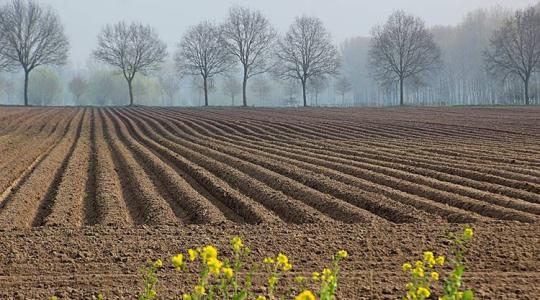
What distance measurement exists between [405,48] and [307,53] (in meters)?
11.3

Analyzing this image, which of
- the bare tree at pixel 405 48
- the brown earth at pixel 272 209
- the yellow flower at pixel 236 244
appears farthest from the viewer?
the bare tree at pixel 405 48

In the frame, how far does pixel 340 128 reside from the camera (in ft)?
96.0

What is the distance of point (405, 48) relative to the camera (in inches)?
2601

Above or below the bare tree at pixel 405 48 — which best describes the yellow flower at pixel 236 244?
below

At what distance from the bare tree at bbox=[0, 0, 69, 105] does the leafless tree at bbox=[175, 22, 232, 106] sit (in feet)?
44.9

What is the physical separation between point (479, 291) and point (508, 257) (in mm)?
1458

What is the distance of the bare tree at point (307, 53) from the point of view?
217 feet

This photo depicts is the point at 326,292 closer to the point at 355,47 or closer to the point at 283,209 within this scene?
the point at 283,209

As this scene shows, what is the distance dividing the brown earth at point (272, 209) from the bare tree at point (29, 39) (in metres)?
46.1

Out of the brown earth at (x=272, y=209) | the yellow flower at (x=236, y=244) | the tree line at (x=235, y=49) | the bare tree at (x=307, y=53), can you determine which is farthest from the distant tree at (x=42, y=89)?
the yellow flower at (x=236, y=244)

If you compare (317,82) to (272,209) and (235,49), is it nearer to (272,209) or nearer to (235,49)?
(235,49)

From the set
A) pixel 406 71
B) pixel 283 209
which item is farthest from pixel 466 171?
pixel 406 71

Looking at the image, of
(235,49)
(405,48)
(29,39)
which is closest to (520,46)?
(405,48)

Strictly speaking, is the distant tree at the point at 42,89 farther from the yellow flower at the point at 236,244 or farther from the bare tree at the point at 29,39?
the yellow flower at the point at 236,244
